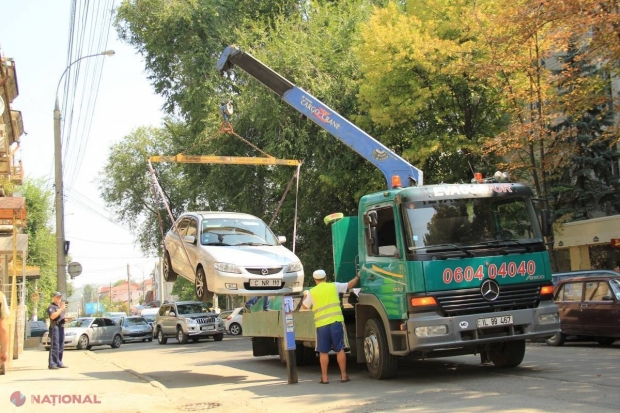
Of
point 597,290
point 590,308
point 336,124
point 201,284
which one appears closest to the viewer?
point 201,284

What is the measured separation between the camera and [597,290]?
15.9 meters

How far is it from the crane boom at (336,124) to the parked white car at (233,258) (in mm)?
2291

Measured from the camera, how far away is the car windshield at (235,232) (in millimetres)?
13062

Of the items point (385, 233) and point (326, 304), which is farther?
point (326, 304)

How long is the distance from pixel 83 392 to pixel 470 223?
6568 mm

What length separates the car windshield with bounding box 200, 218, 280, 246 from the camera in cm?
1306

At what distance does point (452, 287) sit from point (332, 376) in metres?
3.59

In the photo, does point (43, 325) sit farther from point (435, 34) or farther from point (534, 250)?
point (534, 250)

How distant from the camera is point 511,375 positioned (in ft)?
35.7

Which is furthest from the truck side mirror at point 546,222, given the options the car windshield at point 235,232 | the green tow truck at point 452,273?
the car windshield at point 235,232

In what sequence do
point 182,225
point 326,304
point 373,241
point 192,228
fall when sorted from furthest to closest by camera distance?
point 182,225, point 192,228, point 326,304, point 373,241

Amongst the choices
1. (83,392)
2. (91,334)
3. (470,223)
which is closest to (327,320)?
(470,223)

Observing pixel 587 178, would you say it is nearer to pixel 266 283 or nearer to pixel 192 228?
pixel 192 228

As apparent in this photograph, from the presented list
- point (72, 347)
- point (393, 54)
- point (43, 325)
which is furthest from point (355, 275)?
point (43, 325)
